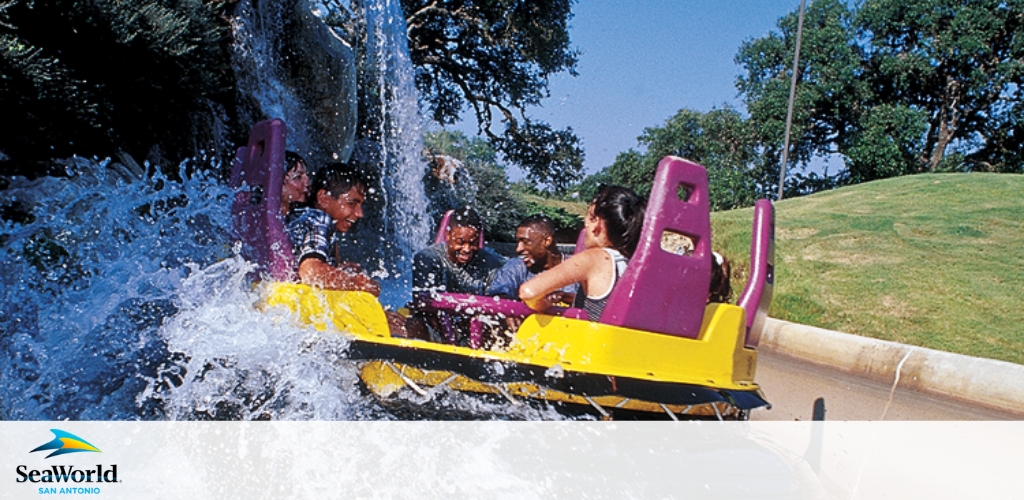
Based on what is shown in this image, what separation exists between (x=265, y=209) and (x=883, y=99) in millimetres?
24677

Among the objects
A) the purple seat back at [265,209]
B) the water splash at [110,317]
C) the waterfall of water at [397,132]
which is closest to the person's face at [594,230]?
the purple seat back at [265,209]

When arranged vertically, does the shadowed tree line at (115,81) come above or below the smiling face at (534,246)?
above

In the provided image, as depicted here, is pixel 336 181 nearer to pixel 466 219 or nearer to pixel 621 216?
pixel 466 219

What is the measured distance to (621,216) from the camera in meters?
2.76

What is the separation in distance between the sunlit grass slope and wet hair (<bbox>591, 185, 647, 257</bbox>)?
2.88 meters

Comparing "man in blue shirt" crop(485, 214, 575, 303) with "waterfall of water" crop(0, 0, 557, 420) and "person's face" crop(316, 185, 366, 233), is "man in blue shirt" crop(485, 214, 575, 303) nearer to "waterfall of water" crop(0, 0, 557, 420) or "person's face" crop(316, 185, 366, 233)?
"person's face" crop(316, 185, 366, 233)

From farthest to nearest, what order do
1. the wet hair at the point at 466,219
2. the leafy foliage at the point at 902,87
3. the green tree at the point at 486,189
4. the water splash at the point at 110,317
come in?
the leafy foliage at the point at 902,87 → the green tree at the point at 486,189 → the wet hair at the point at 466,219 → the water splash at the point at 110,317

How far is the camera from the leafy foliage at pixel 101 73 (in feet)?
13.3

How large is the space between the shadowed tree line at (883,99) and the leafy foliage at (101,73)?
→ 51.1 feet

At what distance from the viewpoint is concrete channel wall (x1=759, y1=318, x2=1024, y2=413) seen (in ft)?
12.2

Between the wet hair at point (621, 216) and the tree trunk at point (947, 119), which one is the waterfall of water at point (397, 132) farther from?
the tree trunk at point (947, 119)

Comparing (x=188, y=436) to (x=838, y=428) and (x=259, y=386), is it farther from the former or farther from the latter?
(x=838, y=428)

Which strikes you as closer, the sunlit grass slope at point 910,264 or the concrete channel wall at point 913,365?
the concrete channel wall at point 913,365

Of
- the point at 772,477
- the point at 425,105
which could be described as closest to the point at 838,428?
the point at 772,477
